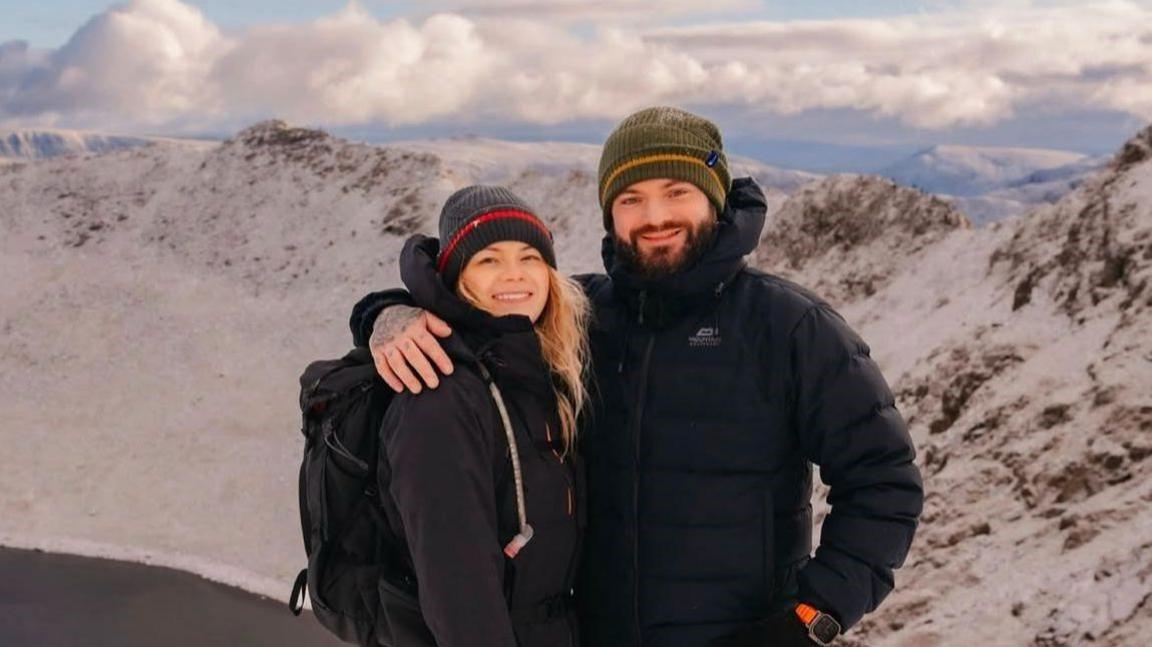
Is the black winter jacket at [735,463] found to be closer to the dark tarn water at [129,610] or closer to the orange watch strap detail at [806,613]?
the orange watch strap detail at [806,613]

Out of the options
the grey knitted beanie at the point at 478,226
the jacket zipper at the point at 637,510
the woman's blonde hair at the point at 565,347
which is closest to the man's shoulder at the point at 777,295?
the jacket zipper at the point at 637,510

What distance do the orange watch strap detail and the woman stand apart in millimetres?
1160

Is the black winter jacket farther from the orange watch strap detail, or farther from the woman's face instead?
the woman's face

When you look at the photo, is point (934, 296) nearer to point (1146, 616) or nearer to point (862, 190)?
point (862, 190)

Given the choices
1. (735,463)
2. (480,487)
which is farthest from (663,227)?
(480,487)

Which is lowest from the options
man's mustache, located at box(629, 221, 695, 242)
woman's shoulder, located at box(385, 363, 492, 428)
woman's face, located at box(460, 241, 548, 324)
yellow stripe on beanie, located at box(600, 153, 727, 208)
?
woman's shoulder, located at box(385, 363, 492, 428)

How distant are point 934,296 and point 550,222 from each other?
1717cm

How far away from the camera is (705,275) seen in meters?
4.85

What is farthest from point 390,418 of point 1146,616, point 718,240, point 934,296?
point 934,296

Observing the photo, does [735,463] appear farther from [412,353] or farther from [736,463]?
[412,353]

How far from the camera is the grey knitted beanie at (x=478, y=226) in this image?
4.82 m

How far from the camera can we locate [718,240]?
4.95 metres

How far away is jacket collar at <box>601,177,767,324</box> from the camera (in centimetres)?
486

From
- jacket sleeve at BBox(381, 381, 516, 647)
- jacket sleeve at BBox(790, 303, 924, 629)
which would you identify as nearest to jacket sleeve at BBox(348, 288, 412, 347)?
jacket sleeve at BBox(381, 381, 516, 647)
